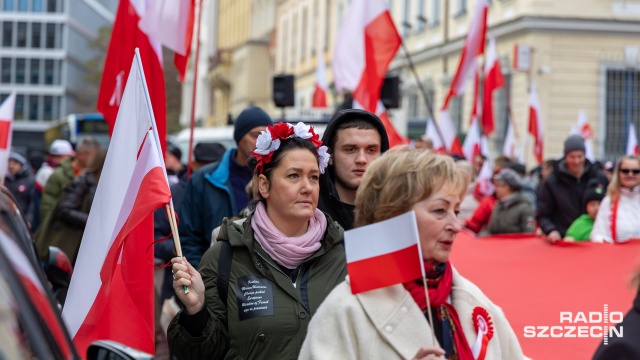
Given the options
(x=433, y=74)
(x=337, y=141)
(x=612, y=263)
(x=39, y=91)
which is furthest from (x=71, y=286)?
(x=39, y=91)

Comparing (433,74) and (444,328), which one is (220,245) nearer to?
(444,328)

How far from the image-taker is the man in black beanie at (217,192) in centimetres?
724

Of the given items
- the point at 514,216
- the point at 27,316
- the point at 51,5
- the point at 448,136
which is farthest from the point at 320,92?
the point at 51,5

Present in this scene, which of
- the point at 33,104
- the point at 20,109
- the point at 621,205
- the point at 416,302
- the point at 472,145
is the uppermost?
the point at 33,104

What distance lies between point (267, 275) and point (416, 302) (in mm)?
1068

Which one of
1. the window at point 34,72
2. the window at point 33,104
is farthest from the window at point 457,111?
the window at point 33,104

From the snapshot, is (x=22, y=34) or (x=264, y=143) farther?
(x=22, y=34)

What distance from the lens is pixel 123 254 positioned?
197 inches

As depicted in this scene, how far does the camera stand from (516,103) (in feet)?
100

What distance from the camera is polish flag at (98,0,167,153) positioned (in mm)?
7883

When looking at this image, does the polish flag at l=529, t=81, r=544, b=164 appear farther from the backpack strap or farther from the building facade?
the building facade

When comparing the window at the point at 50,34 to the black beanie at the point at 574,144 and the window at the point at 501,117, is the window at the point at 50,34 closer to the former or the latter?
the window at the point at 501,117

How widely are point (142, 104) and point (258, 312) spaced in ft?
3.86

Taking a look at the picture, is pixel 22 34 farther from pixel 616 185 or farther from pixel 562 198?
pixel 616 185
